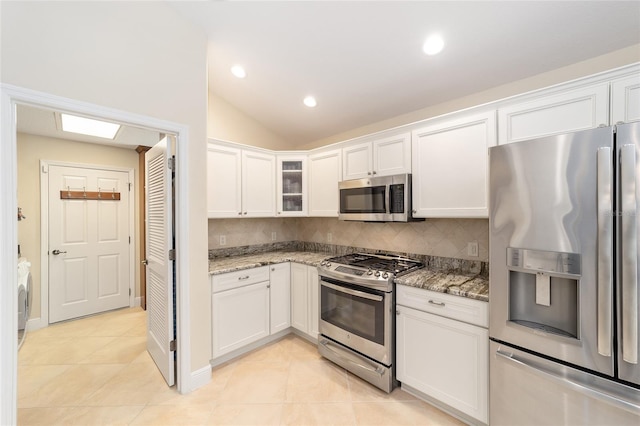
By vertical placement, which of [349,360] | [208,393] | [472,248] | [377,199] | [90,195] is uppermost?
[90,195]

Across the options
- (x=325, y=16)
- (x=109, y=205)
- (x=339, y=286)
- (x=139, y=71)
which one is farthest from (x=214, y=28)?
(x=109, y=205)

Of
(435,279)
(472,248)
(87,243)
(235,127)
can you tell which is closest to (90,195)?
(87,243)

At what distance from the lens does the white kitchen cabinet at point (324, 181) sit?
117 inches

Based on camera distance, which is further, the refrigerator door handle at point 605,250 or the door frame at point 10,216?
the door frame at point 10,216

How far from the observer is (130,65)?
1779mm

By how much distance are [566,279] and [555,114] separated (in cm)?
98

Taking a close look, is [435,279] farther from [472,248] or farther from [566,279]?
[566,279]

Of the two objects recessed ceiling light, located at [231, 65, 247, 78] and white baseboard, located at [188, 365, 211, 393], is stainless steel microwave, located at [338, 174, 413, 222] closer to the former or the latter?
recessed ceiling light, located at [231, 65, 247, 78]

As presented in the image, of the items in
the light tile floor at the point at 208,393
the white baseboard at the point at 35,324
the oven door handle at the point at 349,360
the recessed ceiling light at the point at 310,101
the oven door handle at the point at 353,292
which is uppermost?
the recessed ceiling light at the point at 310,101

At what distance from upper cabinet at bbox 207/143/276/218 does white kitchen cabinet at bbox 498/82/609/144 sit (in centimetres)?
231

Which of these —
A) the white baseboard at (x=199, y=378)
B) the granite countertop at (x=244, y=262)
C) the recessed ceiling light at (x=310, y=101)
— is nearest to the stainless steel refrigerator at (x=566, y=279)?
the granite countertop at (x=244, y=262)

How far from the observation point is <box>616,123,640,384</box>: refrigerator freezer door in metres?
1.14

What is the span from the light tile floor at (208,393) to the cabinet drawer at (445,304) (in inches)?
28.8

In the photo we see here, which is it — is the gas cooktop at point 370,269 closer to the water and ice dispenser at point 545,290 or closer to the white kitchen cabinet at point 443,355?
the white kitchen cabinet at point 443,355
